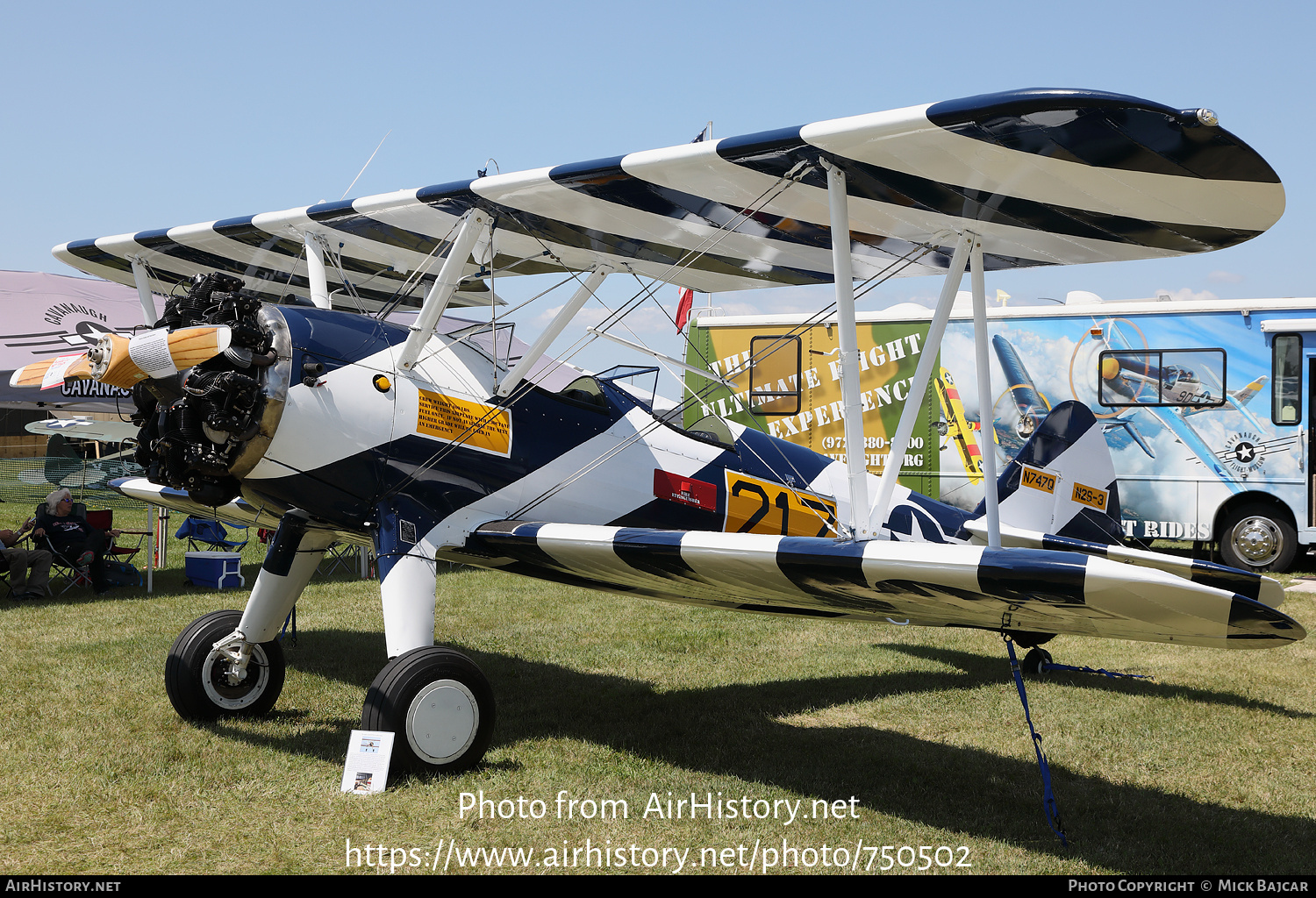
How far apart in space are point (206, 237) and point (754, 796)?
5.15 metres

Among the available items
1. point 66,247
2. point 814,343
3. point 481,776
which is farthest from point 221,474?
point 814,343

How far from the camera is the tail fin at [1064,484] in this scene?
7.26 m

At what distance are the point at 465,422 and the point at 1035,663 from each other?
480 cm

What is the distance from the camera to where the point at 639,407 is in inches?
237

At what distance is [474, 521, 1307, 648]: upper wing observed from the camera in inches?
133

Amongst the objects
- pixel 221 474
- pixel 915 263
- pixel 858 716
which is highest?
pixel 915 263

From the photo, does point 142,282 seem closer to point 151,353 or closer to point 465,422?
point 151,353

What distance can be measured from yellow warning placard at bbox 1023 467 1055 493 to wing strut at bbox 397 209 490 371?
4.43 m

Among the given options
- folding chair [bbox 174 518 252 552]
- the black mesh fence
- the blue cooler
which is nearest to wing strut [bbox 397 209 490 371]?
the blue cooler

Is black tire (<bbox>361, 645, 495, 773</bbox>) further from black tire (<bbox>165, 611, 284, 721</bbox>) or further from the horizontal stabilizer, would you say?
the horizontal stabilizer

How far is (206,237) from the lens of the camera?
6.74 m

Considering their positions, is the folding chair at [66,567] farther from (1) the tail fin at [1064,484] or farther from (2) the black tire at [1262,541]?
(2) the black tire at [1262,541]

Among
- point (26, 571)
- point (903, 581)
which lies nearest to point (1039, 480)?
point (903, 581)
